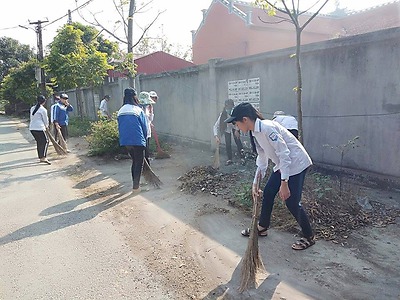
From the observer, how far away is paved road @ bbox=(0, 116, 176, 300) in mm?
3072

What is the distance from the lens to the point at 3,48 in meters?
42.3

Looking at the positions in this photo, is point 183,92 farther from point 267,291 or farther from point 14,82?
point 14,82

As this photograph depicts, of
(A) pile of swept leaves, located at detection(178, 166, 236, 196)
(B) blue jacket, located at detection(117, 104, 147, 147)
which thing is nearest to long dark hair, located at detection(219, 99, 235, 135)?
(A) pile of swept leaves, located at detection(178, 166, 236, 196)

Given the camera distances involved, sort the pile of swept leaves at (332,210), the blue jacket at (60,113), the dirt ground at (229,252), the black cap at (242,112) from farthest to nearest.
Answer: the blue jacket at (60,113) → the pile of swept leaves at (332,210) → the black cap at (242,112) → the dirt ground at (229,252)

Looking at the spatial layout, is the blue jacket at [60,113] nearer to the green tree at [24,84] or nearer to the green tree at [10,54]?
the green tree at [24,84]

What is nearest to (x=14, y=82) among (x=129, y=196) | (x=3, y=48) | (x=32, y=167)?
(x=3, y=48)

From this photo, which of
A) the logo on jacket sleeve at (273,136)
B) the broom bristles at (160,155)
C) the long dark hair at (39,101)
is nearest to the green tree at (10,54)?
the long dark hair at (39,101)

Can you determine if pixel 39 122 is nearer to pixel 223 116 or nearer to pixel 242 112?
Answer: pixel 223 116

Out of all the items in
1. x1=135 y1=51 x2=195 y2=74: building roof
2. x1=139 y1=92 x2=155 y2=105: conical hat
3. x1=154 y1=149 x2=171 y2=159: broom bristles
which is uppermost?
x1=135 y1=51 x2=195 y2=74: building roof

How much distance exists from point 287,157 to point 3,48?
1872 inches


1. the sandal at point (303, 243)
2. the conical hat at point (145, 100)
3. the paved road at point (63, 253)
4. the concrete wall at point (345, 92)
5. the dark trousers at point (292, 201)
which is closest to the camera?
the paved road at point (63, 253)

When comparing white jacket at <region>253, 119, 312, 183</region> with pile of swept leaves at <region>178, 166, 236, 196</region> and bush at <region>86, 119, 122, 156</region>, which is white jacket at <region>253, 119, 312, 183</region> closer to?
pile of swept leaves at <region>178, 166, 236, 196</region>

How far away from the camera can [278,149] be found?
125 inches

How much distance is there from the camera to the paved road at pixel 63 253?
3072mm
